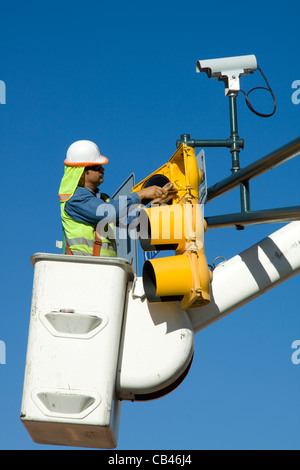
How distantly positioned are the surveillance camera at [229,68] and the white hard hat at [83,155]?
113cm

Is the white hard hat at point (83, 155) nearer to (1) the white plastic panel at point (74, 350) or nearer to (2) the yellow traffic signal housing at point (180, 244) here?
(2) the yellow traffic signal housing at point (180, 244)

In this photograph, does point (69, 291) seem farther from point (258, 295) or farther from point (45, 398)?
point (258, 295)

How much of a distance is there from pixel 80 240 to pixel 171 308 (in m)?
1.12

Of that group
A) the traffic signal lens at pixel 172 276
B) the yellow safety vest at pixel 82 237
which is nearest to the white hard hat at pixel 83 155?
the yellow safety vest at pixel 82 237

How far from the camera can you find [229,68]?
7906 mm

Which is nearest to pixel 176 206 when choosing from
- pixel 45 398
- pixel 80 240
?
pixel 80 240

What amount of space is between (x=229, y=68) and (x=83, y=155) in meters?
1.43

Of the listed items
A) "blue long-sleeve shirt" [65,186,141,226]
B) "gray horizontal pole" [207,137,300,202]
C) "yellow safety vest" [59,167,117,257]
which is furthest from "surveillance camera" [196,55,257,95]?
"yellow safety vest" [59,167,117,257]

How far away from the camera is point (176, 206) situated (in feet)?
22.5

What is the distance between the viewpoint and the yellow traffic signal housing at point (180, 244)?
6.64m

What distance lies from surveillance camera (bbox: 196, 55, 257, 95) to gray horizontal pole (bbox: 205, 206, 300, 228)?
1200 millimetres

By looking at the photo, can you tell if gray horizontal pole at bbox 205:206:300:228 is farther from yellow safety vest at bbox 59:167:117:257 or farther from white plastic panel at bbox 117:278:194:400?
yellow safety vest at bbox 59:167:117:257

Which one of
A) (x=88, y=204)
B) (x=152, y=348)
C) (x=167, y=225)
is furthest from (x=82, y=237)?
(x=152, y=348)

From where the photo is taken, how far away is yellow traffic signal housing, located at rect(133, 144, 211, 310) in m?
6.64
